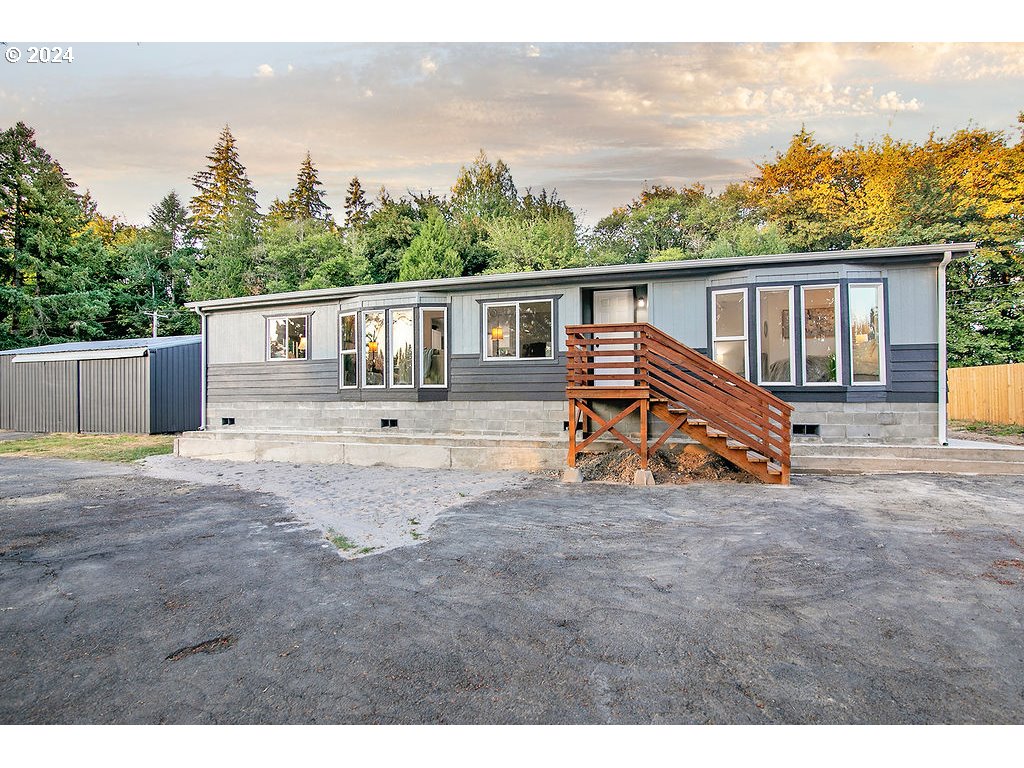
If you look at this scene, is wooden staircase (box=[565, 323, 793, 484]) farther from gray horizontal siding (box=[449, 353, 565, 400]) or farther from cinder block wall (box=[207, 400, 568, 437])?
cinder block wall (box=[207, 400, 568, 437])

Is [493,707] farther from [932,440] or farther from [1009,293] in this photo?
[1009,293]

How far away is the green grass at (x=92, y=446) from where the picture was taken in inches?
440

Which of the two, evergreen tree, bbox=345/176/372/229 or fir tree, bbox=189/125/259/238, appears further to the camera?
fir tree, bbox=189/125/259/238

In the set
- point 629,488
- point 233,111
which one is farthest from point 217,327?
point 629,488

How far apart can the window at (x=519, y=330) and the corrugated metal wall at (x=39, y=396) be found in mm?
13668

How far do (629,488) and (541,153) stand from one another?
20.9 metres

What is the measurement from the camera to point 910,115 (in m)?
19.0

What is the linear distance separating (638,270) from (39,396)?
1840cm

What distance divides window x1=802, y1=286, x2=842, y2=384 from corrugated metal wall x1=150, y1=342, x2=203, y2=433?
14.6 meters

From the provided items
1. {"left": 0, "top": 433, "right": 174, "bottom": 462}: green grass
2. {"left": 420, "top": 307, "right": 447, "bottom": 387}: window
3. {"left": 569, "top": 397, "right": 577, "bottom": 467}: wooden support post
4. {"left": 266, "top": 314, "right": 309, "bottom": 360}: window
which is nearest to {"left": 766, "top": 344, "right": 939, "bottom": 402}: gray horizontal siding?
{"left": 569, "top": 397, "right": 577, "bottom": 467}: wooden support post

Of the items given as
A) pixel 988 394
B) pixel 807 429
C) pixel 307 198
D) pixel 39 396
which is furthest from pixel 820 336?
pixel 307 198

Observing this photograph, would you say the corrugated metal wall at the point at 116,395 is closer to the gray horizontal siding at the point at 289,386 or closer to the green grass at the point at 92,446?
the green grass at the point at 92,446

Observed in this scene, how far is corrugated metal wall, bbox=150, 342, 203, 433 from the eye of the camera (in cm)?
1462

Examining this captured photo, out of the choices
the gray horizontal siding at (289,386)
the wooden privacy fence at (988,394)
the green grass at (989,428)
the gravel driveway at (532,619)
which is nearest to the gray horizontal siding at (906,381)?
the gravel driveway at (532,619)
